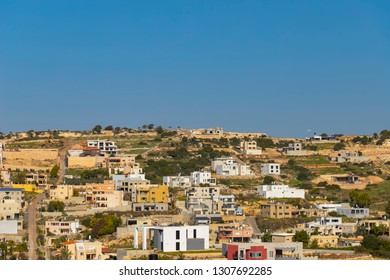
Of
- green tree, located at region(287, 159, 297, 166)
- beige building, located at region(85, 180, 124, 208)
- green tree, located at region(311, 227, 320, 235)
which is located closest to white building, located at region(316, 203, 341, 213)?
green tree, located at region(311, 227, 320, 235)

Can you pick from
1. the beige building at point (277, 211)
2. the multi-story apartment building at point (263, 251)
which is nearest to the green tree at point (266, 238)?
the multi-story apartment building at point (263, 251)

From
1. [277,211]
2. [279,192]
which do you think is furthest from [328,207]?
[279,192]

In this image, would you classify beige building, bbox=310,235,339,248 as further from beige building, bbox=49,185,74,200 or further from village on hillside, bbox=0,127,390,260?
beige building, bbox=49,185,74,200

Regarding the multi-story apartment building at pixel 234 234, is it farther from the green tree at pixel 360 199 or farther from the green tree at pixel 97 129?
the green tree at pixel 97 129

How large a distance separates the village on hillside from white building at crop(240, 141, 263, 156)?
0.07 m

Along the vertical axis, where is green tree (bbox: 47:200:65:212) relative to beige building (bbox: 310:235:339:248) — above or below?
above

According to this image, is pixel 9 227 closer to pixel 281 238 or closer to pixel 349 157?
pixel 281 238

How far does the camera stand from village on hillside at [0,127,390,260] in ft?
63.7

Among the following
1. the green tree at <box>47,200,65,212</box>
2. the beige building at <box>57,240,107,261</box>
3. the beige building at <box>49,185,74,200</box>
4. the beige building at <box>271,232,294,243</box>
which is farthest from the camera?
the beige building at <box>49,185,74,200</box>

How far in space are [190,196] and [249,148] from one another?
1189cm

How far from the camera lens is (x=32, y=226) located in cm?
2344

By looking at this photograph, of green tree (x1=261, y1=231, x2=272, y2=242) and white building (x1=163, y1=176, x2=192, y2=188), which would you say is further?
white building (x1=163, y1=176, x2=192, y2=188)
